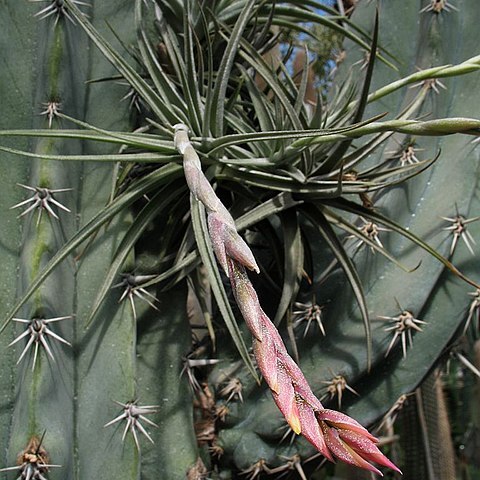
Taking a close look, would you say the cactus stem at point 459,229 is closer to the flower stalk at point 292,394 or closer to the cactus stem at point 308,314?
the cactus stem at point 308,314

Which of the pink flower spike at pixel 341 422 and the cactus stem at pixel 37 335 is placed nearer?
the pink flower spike at pixel 341 422

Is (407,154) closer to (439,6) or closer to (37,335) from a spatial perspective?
(439,6)

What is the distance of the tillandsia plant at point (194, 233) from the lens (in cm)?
142

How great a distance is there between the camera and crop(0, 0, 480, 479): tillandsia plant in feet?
4.67

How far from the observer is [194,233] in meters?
1.35

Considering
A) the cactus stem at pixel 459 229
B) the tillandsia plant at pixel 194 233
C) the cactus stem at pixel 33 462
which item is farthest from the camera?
the cactus stem at pixel 459 229

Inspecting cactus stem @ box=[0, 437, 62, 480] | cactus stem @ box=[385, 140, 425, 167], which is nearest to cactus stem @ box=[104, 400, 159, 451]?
cactus stem @ box=[0, 437, 62, 480]

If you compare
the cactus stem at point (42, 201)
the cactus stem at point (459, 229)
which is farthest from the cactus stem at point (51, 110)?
the cactus stem at point (459, 229)

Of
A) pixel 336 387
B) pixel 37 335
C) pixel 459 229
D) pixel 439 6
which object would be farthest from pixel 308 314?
pixel 439 6

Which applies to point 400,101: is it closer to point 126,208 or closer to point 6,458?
point 126,208

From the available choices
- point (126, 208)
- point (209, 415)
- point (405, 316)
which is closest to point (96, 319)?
point (126, 208)

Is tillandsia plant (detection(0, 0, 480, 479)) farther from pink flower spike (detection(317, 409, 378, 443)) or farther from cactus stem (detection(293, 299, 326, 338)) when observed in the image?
pink flower spike (detection(317, 409, 378, 443))

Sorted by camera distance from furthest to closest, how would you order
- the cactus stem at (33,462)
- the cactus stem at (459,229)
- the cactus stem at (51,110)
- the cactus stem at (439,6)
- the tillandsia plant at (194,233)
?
the cactus stem at (439,6)
the cactus stem at (459,229)
the cactus stem at (51,110)
the tillandsia plant at (194,233)
the cactus stem at (33,462)

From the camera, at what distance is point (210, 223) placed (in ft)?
3.25
